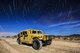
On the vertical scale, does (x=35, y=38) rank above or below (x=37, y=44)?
above

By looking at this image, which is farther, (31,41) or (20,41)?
(20,41)

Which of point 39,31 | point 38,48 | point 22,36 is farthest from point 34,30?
point 38,48

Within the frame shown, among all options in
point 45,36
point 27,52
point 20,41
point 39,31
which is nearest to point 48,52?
point 27,52

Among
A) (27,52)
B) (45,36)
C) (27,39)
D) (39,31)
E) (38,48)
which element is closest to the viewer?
(27,52)

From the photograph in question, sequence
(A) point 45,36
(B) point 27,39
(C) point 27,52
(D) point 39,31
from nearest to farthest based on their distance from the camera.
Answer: (C) point 27,52 < (A) point 45,36 < (B) point 27,39 < (D) point 39,31

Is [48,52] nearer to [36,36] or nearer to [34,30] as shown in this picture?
[36,36]

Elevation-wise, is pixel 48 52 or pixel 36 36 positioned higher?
pixel 36 36

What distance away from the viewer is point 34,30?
602 inches

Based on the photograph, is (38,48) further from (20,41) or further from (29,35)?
(20,41)

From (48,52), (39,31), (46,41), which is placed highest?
(39,31)

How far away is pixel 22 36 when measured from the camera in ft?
53.4

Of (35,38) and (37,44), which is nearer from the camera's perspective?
(37,44)

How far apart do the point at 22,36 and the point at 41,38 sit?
3.77 m

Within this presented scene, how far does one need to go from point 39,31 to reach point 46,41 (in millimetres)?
2443
